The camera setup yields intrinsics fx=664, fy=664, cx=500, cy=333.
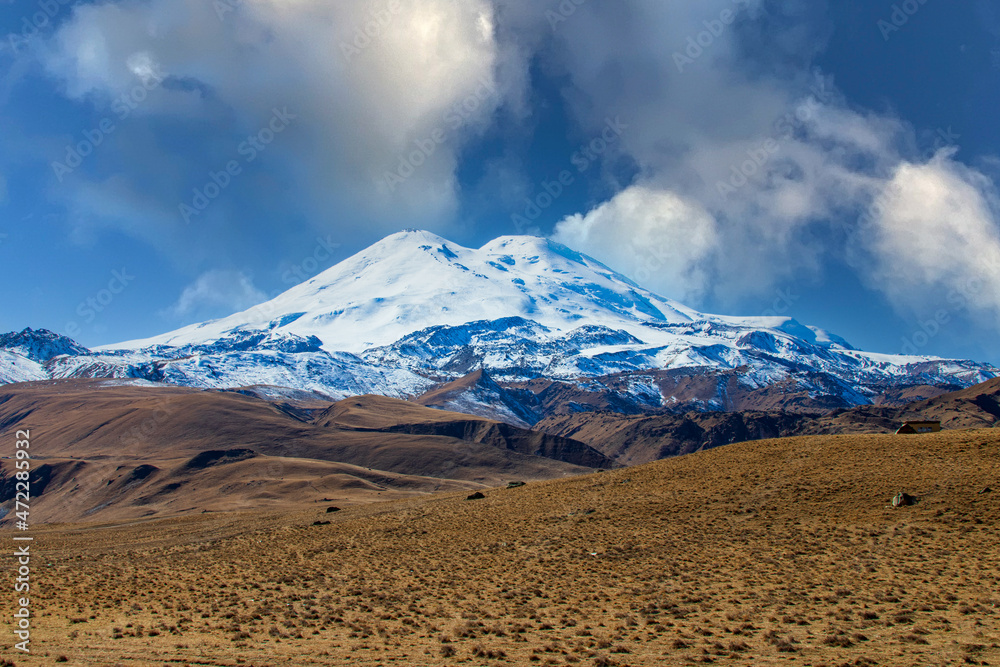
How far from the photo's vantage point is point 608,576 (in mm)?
31094

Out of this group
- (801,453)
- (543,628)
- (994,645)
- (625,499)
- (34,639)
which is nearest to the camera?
(994,645)

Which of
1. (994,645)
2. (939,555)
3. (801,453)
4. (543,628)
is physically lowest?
(543,628)

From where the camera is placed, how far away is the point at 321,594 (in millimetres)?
29734

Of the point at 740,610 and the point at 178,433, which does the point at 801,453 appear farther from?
the point at 178,433

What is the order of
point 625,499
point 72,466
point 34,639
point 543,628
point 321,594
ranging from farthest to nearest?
1. point 72,466
2. point 625,499
3. point 321,594
4. point 543,628
5. point 34,639

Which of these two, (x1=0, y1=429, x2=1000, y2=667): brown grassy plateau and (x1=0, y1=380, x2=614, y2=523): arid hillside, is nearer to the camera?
(x1=0, y1=429, x2=1000, y2=667): brown grassy plateau

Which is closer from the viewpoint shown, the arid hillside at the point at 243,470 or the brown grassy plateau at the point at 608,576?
the brown grassy plateau at the point at 608,576

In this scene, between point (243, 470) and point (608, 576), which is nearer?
point (608, 576)

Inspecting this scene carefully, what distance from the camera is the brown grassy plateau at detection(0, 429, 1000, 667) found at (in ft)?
68.0

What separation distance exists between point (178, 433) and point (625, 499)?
18316 centimetres

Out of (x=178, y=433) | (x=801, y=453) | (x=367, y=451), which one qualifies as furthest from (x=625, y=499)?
(x=178, y=433)

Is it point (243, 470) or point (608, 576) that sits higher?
point (243, 470)

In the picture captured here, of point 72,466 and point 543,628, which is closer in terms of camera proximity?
point 543,628

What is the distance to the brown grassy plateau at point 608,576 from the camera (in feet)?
68.0
